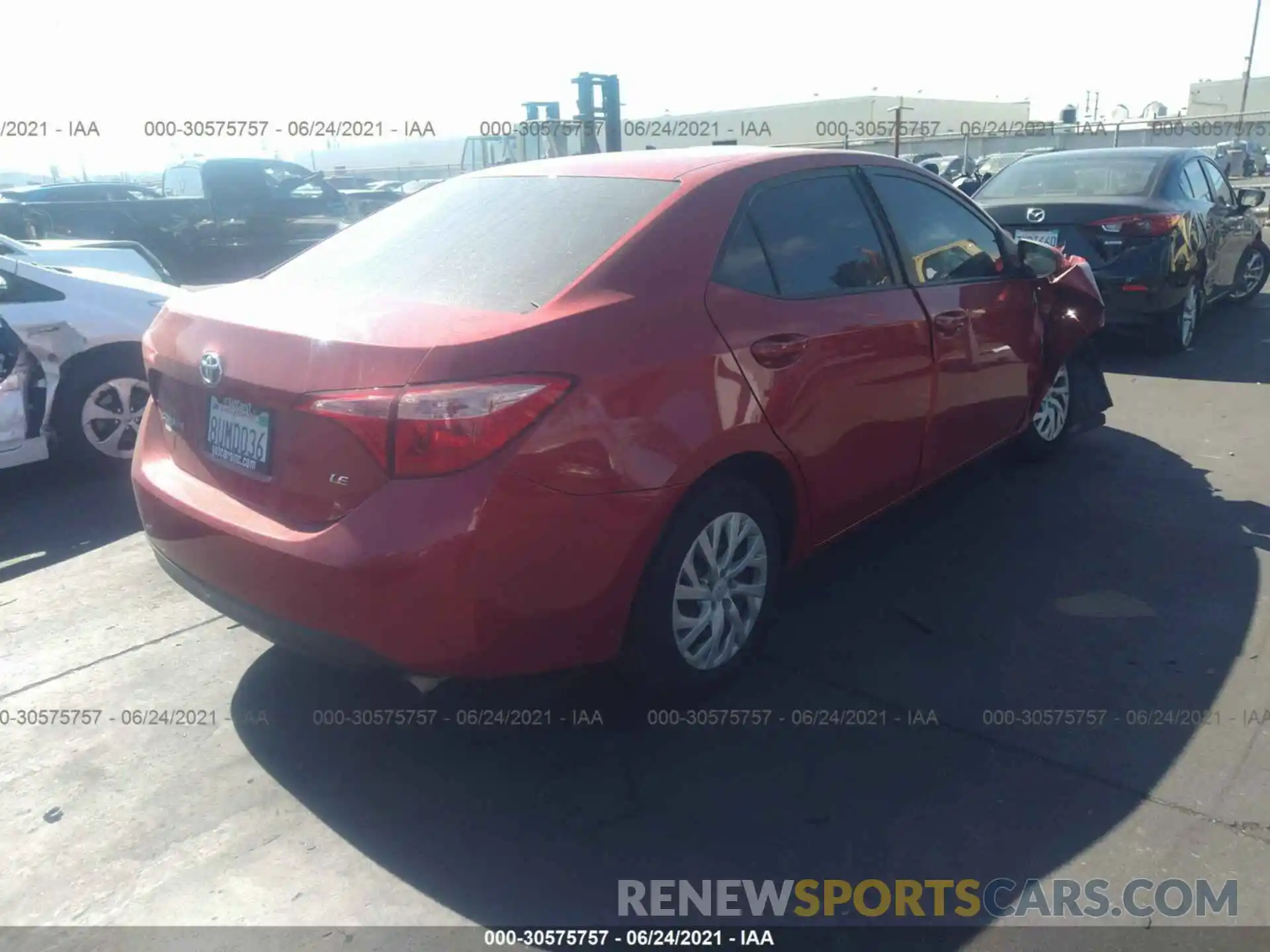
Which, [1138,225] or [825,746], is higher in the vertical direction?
[1138,225]

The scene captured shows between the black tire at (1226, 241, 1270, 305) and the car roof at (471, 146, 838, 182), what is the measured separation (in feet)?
26.5

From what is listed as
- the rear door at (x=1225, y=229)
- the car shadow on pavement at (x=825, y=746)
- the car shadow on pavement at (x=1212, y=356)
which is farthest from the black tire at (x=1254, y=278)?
the car shadow on pavement at (x=825, y=746)

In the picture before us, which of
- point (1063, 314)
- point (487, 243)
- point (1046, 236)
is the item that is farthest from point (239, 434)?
point (1046, 236)

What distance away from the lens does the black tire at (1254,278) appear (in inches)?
401

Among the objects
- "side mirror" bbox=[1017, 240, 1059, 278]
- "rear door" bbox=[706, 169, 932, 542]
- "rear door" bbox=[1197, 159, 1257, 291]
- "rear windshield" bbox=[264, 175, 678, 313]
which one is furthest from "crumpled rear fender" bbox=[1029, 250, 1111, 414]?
"rear door" bbox=[1197, 159, 1257, 291]

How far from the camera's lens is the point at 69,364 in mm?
5613

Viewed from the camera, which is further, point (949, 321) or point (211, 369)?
point (949, 321)

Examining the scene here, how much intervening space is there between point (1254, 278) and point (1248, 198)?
3.92 ft

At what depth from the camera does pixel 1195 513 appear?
192 inches

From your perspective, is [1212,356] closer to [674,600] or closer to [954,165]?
[674,600]

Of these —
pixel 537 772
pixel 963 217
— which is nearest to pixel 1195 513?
pixel 963 217

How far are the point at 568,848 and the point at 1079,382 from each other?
4236 millimetres

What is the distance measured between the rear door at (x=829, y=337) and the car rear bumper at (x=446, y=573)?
0.65m

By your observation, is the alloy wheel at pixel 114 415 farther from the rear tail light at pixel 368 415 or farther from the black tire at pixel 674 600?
the black tire at pixel 674 600
